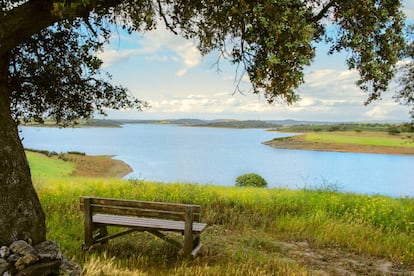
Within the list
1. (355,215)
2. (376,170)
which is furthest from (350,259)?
(376,170)

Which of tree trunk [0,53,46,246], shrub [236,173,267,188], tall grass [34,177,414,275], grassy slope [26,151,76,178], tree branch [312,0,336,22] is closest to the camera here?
tree trunk [0,53,46,246]

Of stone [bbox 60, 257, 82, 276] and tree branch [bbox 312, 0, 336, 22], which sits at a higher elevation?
tree branch [bbox 312, 0, 336, 22]

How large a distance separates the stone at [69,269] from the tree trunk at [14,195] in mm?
675

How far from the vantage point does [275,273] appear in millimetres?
7035

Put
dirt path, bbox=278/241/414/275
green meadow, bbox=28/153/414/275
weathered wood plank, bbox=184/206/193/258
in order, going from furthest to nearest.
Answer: dirt path, bbox=278/241/414/275 < weathered wood plank, bbox=184/206/193/258 < green meadow, bbox=28/153/414/275

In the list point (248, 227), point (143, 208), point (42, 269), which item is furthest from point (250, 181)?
point (42, 269)

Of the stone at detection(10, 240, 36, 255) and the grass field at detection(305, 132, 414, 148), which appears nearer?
the stone at detection(10, 240, 36, 255)

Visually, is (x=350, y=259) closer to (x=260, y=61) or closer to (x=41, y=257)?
(x=260, y=61)

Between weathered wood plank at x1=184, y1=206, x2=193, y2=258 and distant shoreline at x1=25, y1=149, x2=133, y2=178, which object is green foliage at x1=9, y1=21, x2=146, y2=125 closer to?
weathered wood plank at x1=184, y1=206, x2=193, y2=258

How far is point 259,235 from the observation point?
36.1 ft

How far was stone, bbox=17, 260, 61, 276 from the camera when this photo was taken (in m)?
5.64

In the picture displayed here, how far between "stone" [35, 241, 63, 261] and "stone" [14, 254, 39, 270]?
0.17 m

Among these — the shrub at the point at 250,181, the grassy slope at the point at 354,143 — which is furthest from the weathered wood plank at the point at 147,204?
the grassy slope at the point at 354,143

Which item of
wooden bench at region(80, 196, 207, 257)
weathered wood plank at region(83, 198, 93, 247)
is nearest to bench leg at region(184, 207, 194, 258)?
wooden bench at region(80, 196, 207, 257)
